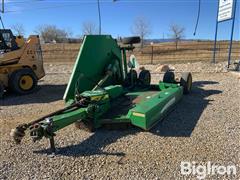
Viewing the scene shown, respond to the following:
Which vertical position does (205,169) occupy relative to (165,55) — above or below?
above

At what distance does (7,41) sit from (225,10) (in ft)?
31.9

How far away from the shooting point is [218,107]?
6879 millimetres

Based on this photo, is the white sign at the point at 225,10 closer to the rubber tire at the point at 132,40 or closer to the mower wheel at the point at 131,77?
the rubber tire at the point at 132,40

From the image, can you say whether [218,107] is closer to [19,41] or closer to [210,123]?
[210,123]

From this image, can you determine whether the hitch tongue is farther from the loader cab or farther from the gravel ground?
the loader cab

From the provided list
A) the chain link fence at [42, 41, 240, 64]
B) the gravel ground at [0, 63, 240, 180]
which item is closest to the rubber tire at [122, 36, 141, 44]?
the gravel ground at [0, 63, 240, 180]

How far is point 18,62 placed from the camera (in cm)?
1040

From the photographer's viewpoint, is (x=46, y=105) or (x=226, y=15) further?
(x=226, y=15)

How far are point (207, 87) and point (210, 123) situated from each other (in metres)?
4.19

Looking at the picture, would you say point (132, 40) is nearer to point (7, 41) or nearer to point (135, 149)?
point (135, 149)

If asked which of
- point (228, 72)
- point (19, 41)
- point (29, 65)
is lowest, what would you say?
point (228, 72)

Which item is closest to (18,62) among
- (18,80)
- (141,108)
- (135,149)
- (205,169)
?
(18,80)

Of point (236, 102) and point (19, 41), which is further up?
point (19, 41)

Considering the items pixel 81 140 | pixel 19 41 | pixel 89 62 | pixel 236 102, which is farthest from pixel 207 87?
pixel 19 41
